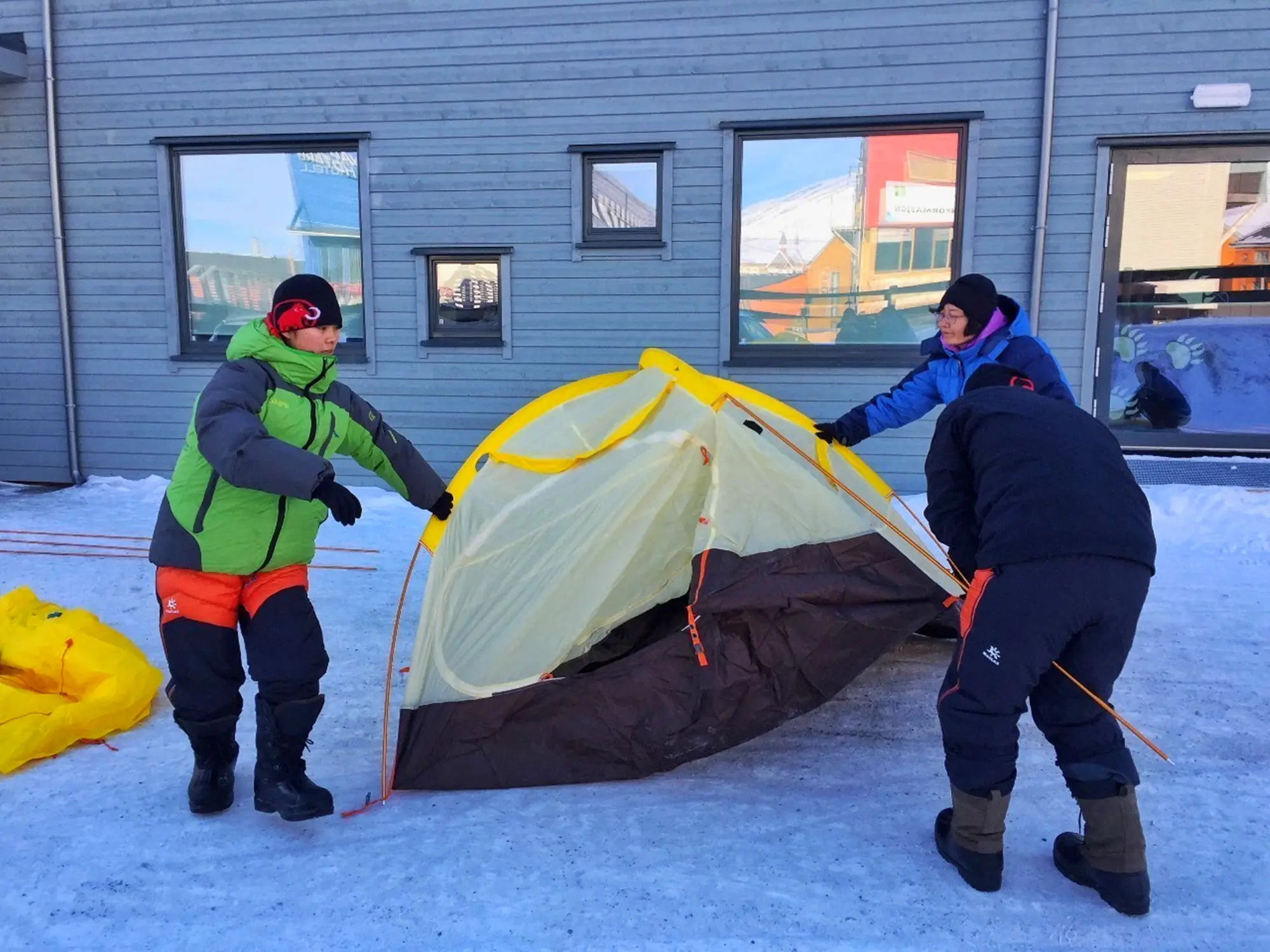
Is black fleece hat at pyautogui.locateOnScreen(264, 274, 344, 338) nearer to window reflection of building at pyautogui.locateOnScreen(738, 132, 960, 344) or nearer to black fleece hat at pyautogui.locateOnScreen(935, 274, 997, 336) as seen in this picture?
black fleece hat at pyautogui.locateOnScreen(935, 274, 997, 336)

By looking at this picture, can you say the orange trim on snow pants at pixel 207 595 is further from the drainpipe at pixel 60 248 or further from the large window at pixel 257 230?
the drainpipe at pixel 60 248

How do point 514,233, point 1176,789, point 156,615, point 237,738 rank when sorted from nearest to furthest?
point 1176,789 → point 237,738 → point 156,615 → point 514,233

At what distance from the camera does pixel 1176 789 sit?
2799 millimetres

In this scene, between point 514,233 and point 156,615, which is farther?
point 514,233

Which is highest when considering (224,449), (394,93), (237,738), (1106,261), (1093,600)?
(394,93)

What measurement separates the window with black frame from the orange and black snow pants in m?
4.35

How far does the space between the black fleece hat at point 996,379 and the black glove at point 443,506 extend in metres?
1.70

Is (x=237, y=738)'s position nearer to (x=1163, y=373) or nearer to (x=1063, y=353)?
(x=1063, y=353)

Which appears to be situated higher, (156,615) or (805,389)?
(805,389)

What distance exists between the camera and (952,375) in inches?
145

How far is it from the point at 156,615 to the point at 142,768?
162cm

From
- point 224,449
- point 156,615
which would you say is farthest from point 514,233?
point 224,449

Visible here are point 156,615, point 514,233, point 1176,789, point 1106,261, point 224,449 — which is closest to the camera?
point 224,449

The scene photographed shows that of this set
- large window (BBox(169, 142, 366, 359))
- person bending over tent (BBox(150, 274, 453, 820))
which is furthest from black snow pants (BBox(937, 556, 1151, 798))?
large window (BBox(169, 142, 366, 359))
